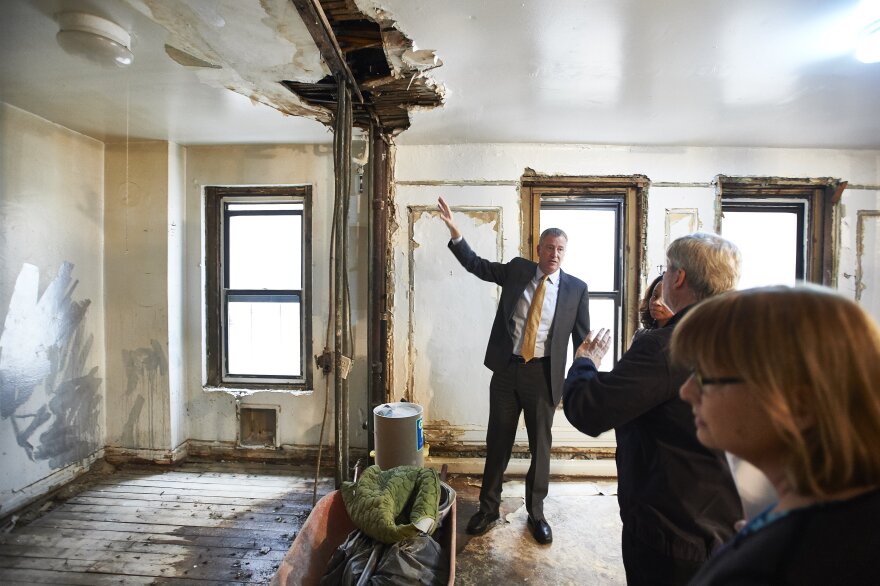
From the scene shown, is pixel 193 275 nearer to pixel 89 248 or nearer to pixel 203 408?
pixel 89 248

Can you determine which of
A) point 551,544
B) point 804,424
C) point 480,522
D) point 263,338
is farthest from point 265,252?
point 804,424

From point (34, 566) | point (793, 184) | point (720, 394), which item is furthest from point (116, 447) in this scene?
point (793, 184)

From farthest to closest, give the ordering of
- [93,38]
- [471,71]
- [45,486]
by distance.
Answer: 1. [45,486]
2. [471,71]
3. [93,38]

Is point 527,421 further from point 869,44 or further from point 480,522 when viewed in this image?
point 869,44

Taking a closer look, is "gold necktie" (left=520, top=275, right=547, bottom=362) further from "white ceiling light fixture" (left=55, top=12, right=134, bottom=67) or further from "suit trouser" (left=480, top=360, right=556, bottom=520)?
"white ceiling light fixture" (left=55, top=12, right=134, bottom=67)

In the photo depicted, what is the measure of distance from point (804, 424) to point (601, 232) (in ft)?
9.33

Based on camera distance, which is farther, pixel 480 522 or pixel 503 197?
pixel 503 197

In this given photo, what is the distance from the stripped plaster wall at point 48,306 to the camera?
2.33m

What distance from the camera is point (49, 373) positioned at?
2.57 metres

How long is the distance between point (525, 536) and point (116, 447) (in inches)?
123

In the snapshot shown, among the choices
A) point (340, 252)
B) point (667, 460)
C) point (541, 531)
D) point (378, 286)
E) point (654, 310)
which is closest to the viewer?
point (667, 460)

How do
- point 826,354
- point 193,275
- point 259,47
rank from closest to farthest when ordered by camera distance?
1. point 826,354
2. point 259,47
3. point 193,275

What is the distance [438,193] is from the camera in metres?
2.94

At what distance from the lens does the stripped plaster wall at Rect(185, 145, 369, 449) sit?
2.97m
